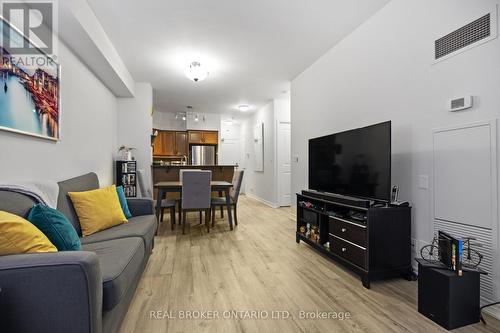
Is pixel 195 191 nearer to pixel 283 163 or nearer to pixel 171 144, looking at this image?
pixel 283 163

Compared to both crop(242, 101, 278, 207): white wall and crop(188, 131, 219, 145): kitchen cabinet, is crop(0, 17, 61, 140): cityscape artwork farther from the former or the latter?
crop(188, 131, 219, 145): kitchen cabinet

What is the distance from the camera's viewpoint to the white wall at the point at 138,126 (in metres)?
4.90

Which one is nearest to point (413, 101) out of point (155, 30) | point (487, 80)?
point (487, 80)

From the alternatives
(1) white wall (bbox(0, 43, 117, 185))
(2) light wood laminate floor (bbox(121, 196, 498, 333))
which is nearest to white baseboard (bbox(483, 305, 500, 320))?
(2) light wood laminate floor (bbox(121, 196, 498, 333))

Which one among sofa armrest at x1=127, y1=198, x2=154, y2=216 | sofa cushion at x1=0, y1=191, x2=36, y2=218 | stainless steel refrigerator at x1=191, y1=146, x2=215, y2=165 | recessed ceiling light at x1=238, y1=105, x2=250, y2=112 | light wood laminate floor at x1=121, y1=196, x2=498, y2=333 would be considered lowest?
light wood laminate floor at x1=121, y1=196, x2=498, y2=333

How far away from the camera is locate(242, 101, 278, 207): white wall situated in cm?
636

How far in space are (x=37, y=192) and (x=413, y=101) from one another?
3.18 meters

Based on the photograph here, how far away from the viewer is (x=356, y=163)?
101 inches

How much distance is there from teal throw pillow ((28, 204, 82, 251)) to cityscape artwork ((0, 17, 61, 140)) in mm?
764

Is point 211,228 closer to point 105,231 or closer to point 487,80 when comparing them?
point 105,231

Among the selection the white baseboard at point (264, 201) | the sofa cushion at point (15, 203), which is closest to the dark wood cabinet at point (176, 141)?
the white baseboard at point (264, 201)

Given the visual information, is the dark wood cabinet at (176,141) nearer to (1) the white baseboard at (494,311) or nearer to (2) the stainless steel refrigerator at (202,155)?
(2) the stainless steel refrigerator at (202,155)

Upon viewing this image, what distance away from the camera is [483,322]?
167 cm

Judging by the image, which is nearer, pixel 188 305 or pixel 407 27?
pixel 188 305
